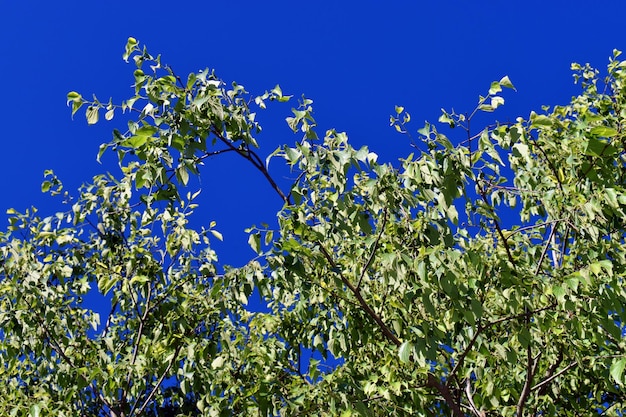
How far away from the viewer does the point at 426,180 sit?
13.5 ft

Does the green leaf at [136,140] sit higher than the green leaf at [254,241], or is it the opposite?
the green leaf at [136,140]

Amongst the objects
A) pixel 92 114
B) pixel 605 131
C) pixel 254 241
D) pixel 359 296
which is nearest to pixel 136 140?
pixel 92 114

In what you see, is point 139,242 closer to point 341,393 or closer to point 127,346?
point 127,346

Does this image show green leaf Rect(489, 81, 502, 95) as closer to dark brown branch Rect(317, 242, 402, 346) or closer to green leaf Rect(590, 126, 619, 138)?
green leaf Rect(590, 126, 619, 138)

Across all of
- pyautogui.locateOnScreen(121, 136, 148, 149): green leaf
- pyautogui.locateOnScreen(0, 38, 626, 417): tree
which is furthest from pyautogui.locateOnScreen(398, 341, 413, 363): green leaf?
pyautogui.locateOnScreen(121, 136, 148, 149): green leaf

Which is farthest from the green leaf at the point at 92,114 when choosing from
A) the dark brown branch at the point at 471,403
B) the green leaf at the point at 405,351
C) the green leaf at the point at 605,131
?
the dark brown branch at the point at 471,403

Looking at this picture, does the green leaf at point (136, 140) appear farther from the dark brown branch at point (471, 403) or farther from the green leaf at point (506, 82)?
the dark brown branch at point (471, 403)

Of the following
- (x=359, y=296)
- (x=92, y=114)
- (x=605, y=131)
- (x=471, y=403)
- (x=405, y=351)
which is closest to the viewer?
(x=405, y=351)

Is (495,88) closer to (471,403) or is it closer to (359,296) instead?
(359,296)

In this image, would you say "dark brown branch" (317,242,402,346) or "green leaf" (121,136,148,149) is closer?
"green leaf" (121,136,148,149)

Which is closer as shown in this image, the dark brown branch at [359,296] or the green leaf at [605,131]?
the green leaf at [605,131]

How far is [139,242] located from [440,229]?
Result: 372 cm

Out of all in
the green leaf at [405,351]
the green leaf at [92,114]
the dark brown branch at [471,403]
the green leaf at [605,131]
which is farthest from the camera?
the dark brown branch at [471,403]

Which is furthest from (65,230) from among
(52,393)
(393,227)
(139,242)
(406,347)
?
(406,347)
